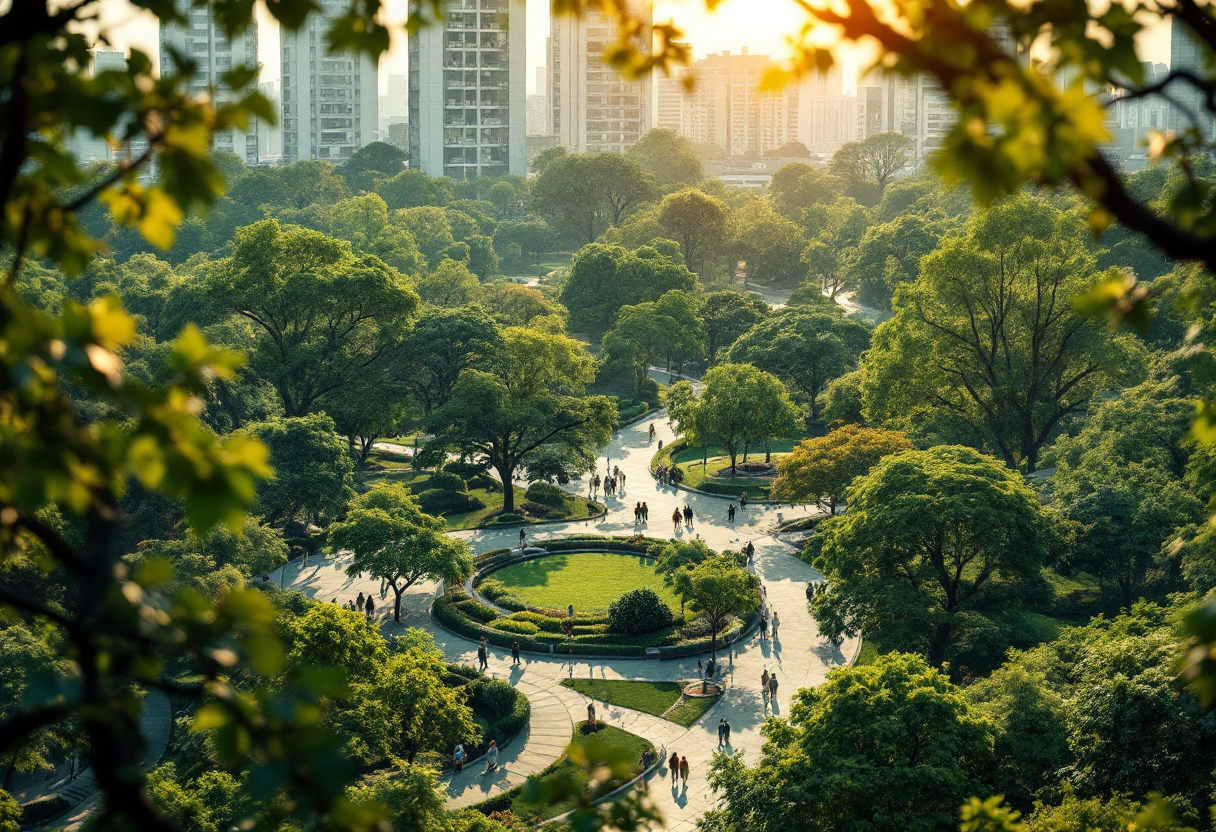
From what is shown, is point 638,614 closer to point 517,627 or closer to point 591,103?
point 517,627

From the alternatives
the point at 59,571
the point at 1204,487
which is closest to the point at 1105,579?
Answer: the point at 1204,487

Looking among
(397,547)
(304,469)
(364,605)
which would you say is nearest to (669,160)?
(304,469)

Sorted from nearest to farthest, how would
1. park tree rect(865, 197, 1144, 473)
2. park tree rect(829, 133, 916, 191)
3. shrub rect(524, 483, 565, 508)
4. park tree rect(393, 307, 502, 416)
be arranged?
1. park tree rect(865, 197, 1144, 473)
2. shrub rect(524, 483, 565, 508)
3. park tree rect(393, 307, 502, 416)
4. park tree rect(829, 133, 916, 191)

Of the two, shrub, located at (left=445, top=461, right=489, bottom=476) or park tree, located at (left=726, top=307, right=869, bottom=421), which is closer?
shrub, located at (left=445, top=461, right=489, bottom=476)

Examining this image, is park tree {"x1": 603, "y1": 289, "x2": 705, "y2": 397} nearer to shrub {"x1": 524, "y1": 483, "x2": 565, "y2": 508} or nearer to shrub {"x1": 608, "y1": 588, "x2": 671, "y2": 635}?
shrub {"x1": 524, "y1": 483, "x2": 565, "y2": 508}

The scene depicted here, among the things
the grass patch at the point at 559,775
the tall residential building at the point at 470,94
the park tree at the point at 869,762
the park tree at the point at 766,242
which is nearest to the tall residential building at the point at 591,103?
the tall residential building at the point at 470,94

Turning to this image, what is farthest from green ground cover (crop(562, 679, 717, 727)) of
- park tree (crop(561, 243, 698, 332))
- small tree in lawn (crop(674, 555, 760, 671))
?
park tree (crop(561, 243, 698, 332))

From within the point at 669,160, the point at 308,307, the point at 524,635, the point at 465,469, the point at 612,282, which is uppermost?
the point at 669,160
